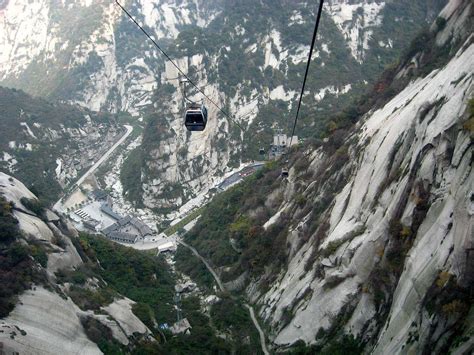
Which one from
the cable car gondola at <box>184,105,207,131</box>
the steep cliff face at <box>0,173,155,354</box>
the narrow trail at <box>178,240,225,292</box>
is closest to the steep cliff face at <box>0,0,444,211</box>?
the narrow trail at <box>178,240,225,292</box>

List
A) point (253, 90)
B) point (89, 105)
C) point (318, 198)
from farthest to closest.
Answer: point (89, 105)
point (253, 90)
point (318, 198)

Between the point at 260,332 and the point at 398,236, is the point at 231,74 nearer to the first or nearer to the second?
the point at 260,332

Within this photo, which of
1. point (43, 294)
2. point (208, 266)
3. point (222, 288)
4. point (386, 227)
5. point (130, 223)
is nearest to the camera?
point (386, 227)

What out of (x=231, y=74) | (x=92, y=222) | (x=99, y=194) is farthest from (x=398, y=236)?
(x=231, y=74)

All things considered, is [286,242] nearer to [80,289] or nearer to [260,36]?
[80,289]

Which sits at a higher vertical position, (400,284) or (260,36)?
(260,36)

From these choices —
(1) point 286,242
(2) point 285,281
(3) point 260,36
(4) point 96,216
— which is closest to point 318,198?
(1) point 286,242
